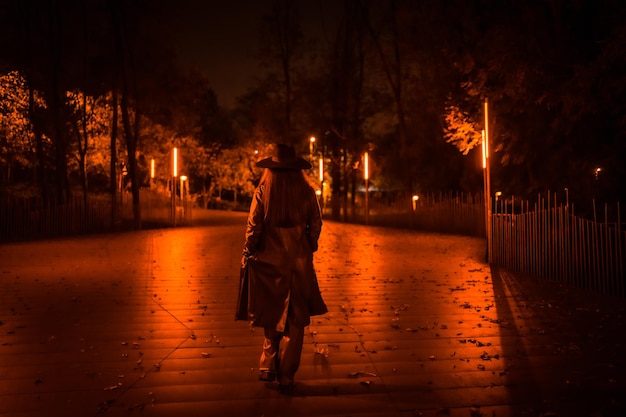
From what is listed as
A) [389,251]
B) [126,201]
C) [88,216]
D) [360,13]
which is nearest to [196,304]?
[389,251]

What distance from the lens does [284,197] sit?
5.50 meters

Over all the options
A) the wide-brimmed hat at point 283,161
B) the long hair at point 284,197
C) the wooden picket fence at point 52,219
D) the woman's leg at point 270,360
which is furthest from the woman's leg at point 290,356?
the wooden picket fence at point 52,219

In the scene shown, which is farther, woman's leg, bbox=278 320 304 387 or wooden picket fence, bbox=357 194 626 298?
wooden picket fence, bbox=357 194 626 298

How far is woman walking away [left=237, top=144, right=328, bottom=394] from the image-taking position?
5.40 m

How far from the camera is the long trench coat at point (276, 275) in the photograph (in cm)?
540

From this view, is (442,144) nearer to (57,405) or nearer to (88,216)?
(88,216)

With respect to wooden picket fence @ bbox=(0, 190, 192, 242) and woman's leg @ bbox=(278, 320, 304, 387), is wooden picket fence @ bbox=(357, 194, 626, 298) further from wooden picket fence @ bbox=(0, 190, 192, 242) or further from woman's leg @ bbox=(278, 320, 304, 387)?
wooden picket fence @ bbox=(0, 190, 192, 242)

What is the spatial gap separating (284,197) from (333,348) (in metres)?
2.15

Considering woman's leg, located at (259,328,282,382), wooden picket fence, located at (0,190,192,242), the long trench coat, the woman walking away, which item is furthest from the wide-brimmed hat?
wooden picket fence, located at (0,190,192,242)

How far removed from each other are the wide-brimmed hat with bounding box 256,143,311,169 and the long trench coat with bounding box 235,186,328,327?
27cm

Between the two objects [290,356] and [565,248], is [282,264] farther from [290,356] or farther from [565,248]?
[565,248]

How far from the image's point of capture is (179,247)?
1959 cm

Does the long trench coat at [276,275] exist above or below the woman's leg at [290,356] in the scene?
above

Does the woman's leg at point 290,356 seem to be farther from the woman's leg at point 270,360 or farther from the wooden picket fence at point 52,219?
the wooden picket fence at point 52,219
